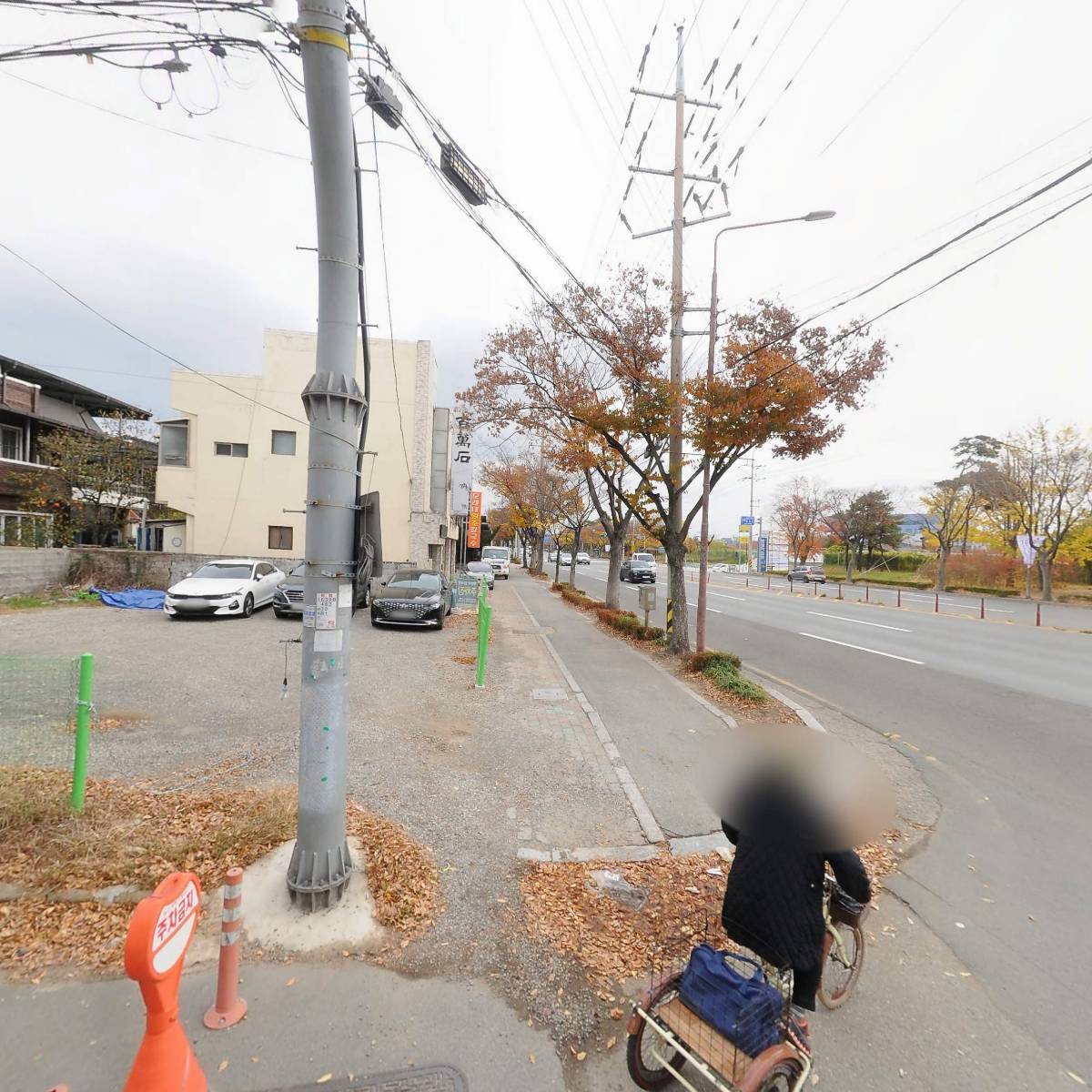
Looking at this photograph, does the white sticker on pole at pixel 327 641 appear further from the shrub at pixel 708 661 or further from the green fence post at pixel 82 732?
the shrub at pixel 708 661

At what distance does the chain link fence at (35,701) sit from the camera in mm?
4125

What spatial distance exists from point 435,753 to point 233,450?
19.4 metres

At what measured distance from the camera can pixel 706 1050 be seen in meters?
2.07

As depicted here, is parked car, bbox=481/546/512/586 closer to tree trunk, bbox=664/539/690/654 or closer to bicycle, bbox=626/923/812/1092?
tree trunk, bbox=664/539/690/654

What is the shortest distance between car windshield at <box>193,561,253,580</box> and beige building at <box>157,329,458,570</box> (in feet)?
20.3

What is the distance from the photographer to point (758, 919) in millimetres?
2303

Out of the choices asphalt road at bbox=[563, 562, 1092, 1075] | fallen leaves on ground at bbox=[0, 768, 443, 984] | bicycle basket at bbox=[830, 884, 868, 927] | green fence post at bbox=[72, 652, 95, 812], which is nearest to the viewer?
bicycle basket at bbox=[830, 884, 868, 927]

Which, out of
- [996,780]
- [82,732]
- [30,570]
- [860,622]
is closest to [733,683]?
[996,780]

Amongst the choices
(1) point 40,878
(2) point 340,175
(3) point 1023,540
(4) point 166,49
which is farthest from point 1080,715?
(3) point 1023,540

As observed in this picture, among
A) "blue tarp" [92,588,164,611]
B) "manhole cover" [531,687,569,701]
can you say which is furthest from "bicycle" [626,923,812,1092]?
"blue tarp" [92,588,164,611]

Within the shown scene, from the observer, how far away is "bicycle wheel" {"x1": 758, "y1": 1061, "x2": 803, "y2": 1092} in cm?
204

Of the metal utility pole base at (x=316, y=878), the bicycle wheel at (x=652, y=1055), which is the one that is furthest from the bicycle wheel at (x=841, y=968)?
the metal utility pole base at (x=316, y=878)

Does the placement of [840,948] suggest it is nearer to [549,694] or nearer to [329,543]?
[329,543]

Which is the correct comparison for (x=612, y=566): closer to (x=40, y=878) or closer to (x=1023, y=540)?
(x=40, y=878)
